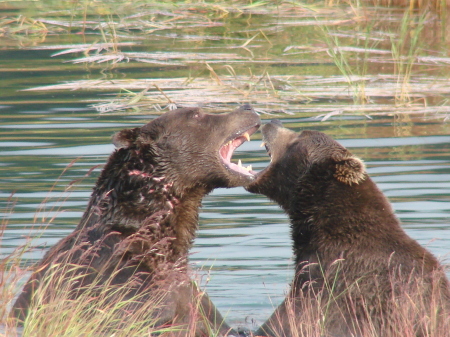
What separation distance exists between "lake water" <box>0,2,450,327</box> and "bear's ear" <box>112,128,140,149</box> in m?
0.58

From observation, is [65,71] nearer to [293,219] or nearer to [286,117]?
[286,117]

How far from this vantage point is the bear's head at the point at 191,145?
7.07 meters

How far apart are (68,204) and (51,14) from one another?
1297 cm

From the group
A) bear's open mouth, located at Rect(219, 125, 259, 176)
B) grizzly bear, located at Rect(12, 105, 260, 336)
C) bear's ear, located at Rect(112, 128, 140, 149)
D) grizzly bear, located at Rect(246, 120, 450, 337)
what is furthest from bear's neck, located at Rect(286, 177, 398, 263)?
bear's ear, located at Rect(112, 128, 140, 149)

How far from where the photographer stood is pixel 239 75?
1550 cm

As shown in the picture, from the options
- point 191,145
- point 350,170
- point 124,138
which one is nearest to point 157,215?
point 124,138

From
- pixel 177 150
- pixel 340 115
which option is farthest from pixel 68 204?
pixel 340 115

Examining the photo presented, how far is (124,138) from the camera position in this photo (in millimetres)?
7000

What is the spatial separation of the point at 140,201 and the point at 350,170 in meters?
1.64

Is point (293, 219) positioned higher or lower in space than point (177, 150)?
lower

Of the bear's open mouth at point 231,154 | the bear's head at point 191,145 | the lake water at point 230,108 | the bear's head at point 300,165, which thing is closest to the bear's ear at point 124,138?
the bear's head at point 191,145

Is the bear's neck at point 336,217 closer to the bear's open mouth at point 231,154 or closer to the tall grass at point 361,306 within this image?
the tall grass at point 361,306

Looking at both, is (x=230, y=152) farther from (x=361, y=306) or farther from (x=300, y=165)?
(x=361, y=306)

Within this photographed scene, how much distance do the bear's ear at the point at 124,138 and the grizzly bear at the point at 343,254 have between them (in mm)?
1091
